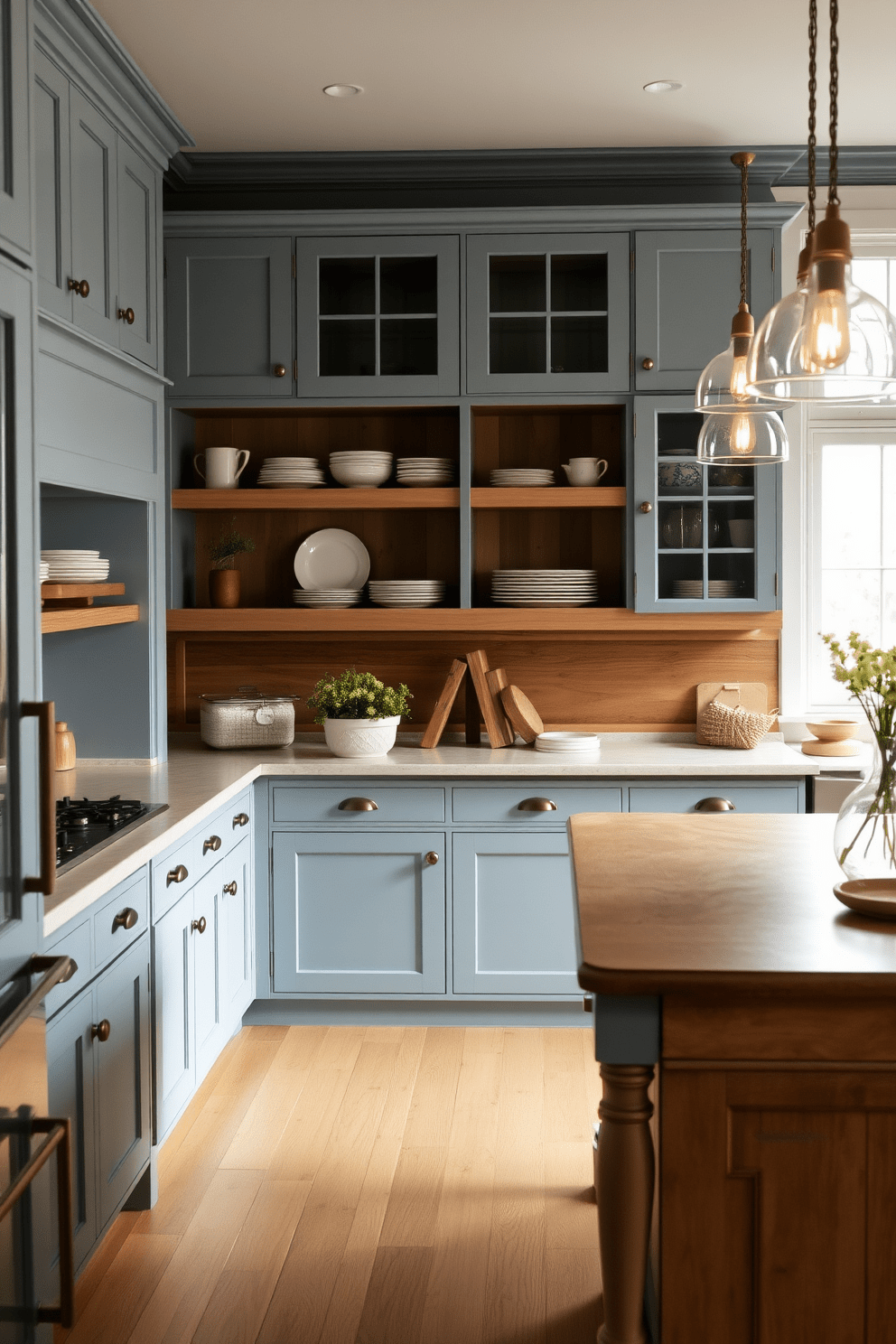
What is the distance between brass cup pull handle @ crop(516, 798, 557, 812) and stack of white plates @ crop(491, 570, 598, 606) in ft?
2.36

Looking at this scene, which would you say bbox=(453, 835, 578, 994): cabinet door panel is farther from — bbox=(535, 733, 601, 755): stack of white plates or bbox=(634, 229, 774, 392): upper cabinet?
bbox=(634, 229, 774, 392): upper cabinet

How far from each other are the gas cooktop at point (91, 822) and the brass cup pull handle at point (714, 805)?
167 centimetres

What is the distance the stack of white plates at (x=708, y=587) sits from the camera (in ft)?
13.1

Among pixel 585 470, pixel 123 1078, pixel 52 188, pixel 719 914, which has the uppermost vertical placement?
pixel 52 188

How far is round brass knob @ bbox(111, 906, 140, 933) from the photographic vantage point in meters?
2.47

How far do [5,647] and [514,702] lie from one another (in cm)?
250

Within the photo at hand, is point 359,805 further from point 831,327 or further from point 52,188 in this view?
point 831,327

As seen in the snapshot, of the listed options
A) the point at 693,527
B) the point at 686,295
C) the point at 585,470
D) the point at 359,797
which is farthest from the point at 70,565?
the point at 686,295

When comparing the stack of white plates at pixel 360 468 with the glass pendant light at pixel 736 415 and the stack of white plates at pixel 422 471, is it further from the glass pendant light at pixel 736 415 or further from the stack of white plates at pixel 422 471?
the glass pendant light at pixel 736 415

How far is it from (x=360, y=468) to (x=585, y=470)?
2.52 ft

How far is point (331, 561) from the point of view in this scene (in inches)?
172

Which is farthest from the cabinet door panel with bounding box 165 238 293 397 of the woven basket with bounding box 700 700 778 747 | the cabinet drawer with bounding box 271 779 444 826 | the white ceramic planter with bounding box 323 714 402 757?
the woven basket with bounding box 700 700 778 747

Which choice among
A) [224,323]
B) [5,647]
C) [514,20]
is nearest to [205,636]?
[224,323]

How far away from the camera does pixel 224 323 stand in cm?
401
